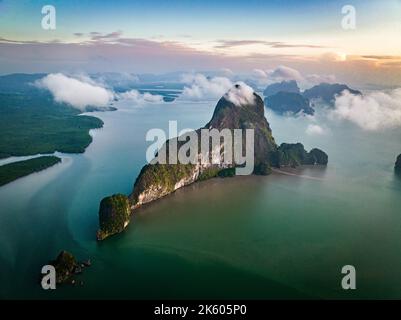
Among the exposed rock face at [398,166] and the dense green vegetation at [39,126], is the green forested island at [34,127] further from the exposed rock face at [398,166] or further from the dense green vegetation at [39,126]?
the exposed rock face at [398,166]

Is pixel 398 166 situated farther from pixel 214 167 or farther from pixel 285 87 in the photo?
pixel 285 87

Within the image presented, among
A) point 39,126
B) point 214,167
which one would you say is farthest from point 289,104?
point 214,167

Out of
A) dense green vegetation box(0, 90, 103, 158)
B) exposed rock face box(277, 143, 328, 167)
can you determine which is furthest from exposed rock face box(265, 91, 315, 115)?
exposed rock face box(277, 143, 328, 167)

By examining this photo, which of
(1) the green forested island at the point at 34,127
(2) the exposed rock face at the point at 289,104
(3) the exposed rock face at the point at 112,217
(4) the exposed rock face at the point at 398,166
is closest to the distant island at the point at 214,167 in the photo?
(3) the exposed rock face at the point at 112,217

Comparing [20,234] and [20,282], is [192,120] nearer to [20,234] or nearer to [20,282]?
[20,234]

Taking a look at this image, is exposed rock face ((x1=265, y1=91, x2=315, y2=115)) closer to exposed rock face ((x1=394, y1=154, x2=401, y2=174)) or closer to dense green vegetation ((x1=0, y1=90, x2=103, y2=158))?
dense green vegetation ((x1=0, y1=90, x2=103, y2=158))
